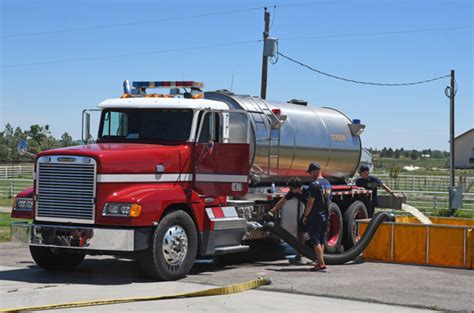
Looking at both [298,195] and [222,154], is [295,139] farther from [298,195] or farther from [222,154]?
[222,154]

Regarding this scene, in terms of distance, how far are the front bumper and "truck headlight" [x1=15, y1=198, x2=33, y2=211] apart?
1.27 feet

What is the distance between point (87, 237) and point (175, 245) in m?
1.37

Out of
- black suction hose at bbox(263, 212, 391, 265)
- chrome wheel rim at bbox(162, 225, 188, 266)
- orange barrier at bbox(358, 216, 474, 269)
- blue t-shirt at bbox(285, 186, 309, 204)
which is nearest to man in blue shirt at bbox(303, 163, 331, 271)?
black suction hose at bbox(263, 212, 391, 265)

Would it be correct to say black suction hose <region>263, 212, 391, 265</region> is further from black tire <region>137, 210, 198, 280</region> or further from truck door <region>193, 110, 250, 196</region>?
black tire <region>137, 210, 198, 280</region>

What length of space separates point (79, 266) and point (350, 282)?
471 centimetres

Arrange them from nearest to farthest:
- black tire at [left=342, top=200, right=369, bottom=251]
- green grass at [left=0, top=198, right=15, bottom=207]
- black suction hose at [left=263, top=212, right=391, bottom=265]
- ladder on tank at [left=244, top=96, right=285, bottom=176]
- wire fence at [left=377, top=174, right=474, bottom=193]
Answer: black suction hose at [left=263, top=212, right=391, bottom=265] < ladder on tank at [left=244, top=96, right=285, bottom=176] < black tire at [left=342, top=200, right=369, bottom=251] < green grass at [left=0, top=198, right=15, bottom=207] < wire fence at [left=377, top=174, right=474, bottom=193]

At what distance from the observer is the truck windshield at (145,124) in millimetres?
12625

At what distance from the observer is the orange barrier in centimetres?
1373

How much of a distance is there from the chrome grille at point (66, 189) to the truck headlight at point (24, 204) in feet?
0.91

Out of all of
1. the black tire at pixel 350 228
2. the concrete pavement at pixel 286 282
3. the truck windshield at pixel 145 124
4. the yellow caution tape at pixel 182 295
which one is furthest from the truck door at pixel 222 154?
the black tire at pixel 350 228

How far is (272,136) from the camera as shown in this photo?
565 inches

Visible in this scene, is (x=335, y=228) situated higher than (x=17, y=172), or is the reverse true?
(x=17, y=172)

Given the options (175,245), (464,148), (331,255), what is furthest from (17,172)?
(464,148)

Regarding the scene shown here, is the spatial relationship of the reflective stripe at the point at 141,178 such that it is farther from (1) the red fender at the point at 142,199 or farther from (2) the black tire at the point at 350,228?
(2) the black tire at the point at 350,228
